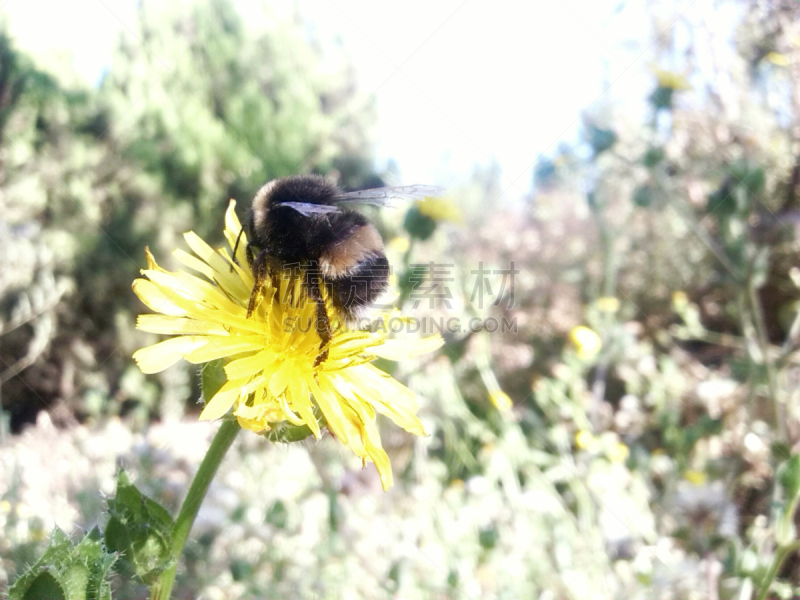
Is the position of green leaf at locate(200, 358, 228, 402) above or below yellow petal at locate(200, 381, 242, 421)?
above

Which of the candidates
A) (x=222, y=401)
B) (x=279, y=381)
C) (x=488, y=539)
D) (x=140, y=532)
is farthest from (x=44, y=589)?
(x=488, y=539)

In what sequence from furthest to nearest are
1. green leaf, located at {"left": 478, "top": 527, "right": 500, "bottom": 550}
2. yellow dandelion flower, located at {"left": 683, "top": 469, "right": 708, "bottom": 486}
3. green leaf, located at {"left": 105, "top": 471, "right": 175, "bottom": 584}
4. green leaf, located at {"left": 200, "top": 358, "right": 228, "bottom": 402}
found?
1. yellow dandelion flower, located at {"left": 683, "top": 469, "right": 708, "bottom": 486}
2. green leaf, located at {"left": 478, "top": 527, "right": 500, "bottom": 550}
3. green leaf, located at {"left": 200, "top": 358, "right": 228, "bottom": 402}
4. green leaf, located at {"left": 105, "top": 471, "right": 175, "bottom": 584}

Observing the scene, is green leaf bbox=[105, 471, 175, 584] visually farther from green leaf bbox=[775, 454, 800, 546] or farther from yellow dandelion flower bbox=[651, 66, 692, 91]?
yellow dandelion flower bbox=[651, 66, 692, 91]

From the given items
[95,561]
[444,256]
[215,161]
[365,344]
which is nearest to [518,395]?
[444,256]

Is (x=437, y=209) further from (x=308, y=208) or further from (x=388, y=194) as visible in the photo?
(x=308, y=208)

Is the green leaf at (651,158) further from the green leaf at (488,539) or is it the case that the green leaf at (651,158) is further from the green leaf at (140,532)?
the green leaf at (140,532)

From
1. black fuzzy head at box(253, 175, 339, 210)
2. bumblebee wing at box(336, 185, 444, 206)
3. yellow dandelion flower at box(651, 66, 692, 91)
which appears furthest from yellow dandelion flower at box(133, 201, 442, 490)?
yellow dandelion flower at box(651, 66, 692, 91)

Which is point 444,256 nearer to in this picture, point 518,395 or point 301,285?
point 518,395
